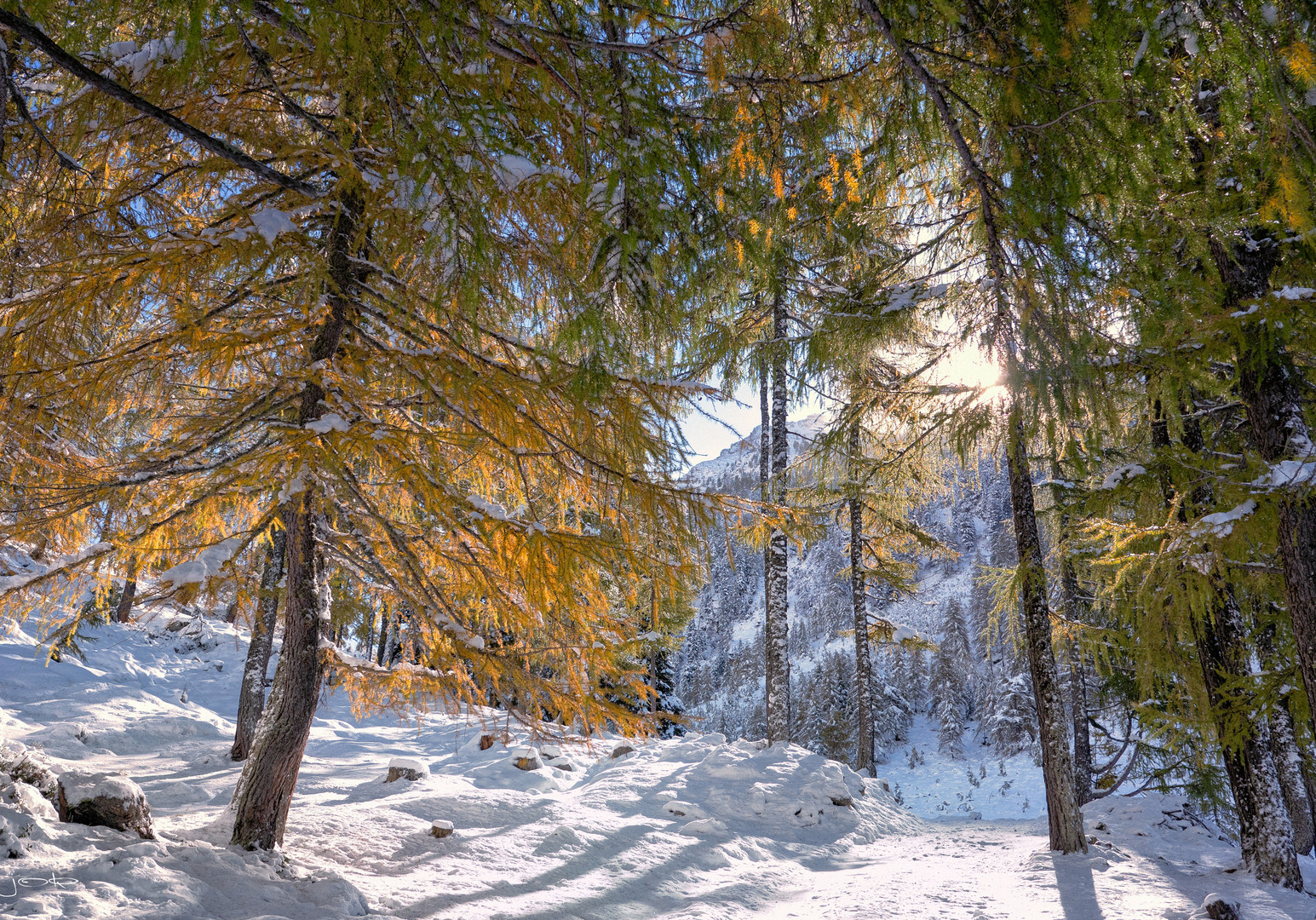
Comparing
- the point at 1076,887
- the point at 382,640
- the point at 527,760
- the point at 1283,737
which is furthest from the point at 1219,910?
the point at 382,640

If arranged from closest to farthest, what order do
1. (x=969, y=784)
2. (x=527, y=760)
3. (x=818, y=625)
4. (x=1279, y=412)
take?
(x=1279, y=412) → (x=527, y=760) → (x=969, y=784) → (x=818, y=625)

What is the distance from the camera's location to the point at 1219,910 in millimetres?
4422

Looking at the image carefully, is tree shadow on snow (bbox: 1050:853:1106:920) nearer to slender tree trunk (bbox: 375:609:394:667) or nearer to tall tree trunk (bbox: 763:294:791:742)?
tall tree trunk (bbox: 763:294:791:742)

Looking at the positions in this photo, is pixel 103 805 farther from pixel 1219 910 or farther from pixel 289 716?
pixel 1219 910

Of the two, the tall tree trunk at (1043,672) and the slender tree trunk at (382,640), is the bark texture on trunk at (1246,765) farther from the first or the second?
the slender tree trunk at (382,640)

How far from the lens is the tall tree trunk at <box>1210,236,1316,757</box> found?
4.54 meters

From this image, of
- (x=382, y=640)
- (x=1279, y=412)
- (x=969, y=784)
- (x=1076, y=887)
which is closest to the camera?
(x=1279, y=412)

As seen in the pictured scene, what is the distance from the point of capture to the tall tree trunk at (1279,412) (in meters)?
4.54

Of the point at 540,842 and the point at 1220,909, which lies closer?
the point at 1220,909

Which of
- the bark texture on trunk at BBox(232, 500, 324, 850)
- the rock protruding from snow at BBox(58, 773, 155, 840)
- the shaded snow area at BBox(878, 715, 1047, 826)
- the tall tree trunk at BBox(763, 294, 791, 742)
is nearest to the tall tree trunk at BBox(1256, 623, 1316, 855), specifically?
the tall tree trunk at BBox(763, 294, 791, 742)

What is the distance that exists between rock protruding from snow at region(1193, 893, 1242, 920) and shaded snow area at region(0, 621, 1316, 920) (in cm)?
40

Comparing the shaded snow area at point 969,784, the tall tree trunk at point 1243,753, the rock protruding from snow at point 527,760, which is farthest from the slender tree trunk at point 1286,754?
the rock protruding from snow at point 527,760

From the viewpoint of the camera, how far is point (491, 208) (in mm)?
3348

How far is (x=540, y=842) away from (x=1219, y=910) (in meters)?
5.79
